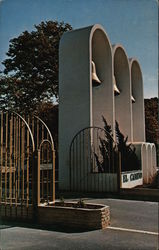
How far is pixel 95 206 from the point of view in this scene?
13.7ft

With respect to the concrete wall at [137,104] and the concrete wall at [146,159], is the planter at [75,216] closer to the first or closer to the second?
the concrete wall at [146,159]

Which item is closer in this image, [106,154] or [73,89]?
[73,89]

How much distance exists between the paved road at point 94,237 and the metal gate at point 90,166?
2.21m

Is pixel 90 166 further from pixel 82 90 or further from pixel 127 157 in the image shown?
pixel 82 90

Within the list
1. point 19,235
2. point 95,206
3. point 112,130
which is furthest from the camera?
point 112,130

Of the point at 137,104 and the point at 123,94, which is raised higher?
the point at 123,94

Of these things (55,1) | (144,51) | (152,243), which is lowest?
(152,243)

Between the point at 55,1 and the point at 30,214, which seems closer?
the point at 55,1

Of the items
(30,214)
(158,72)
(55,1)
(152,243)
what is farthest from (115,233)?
(55,1)

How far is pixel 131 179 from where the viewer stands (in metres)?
7.24

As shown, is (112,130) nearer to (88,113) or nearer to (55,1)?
(88,113)

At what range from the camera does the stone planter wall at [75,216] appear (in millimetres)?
3854

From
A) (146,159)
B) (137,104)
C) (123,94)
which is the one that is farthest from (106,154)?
(137,104)

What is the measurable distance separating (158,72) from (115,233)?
188cm
